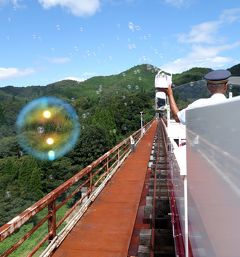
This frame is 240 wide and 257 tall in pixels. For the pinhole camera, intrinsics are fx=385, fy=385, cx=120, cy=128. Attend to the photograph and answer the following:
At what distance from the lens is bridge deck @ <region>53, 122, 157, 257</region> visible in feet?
18.3

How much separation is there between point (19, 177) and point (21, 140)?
30991mm

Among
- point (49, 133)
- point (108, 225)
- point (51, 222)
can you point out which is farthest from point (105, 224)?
point (49, 133)

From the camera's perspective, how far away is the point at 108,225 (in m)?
6.86

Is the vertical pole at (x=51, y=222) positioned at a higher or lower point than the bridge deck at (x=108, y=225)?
higher

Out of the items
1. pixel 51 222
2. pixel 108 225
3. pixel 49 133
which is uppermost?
pixel 51 222

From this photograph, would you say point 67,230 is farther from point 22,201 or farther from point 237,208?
point 22,201

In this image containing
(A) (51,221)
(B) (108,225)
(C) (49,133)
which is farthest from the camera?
(C) (49,133)

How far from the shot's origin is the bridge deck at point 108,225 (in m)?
5.59

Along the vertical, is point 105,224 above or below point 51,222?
below

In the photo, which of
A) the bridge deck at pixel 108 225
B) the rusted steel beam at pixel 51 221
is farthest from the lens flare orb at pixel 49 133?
the rusted steel beam at pixel 51 221

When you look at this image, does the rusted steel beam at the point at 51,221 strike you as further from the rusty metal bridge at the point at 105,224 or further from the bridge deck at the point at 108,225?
the bridge deck at the point at 108,225

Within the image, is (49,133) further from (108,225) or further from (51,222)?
(51,222)

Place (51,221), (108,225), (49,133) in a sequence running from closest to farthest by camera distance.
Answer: (51,221) < (108,225) < (49,133)

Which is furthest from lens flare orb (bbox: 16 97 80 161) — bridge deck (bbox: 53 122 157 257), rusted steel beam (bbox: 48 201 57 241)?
rusted steel beam (bbox: 48 201 57 241)
